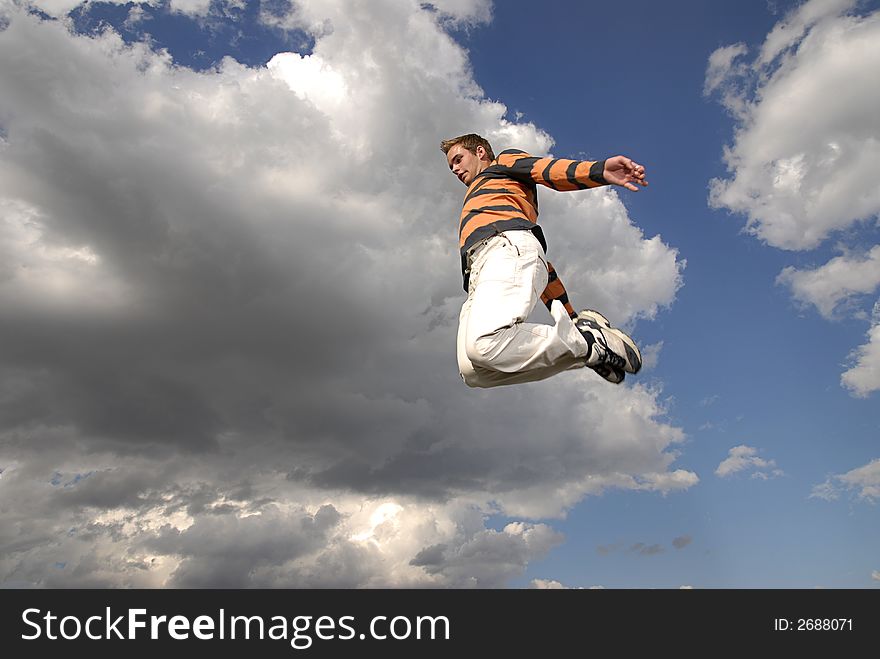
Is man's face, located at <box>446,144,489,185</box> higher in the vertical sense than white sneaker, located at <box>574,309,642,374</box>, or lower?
higher

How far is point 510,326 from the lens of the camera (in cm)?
607

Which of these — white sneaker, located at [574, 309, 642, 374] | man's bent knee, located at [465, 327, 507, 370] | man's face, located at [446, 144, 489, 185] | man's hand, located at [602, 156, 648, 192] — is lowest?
man's bent knee, located at [465, 327, 507, 370]

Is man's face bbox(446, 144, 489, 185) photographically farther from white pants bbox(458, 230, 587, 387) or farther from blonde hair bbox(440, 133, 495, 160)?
white pants bbox(458, 230, 587, 387)

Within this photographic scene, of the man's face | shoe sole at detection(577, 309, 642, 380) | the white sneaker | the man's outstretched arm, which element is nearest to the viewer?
the man's outstretched arm

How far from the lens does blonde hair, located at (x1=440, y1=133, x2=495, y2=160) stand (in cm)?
807

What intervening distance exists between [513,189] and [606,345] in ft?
6.53

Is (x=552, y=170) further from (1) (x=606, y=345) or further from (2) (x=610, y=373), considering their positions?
(2) (x=610, y=373)

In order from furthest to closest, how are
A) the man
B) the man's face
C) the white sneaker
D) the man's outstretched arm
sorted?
1. the man's face
2. the white sneaker
3. the man's outstretched arm
4. the man

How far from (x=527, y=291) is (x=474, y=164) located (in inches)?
92.3

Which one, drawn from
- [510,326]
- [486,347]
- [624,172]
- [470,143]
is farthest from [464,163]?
[486,347]

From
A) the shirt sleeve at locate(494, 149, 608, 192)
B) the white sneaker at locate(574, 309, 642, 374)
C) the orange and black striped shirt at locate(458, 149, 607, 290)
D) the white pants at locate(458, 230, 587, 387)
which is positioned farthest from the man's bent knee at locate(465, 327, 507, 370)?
the shirt sleeve at locate(494, 149, 608, 192)

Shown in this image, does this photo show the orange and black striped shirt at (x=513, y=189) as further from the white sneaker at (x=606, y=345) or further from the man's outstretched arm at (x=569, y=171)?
the white sneaker at (x=606, y=345)
